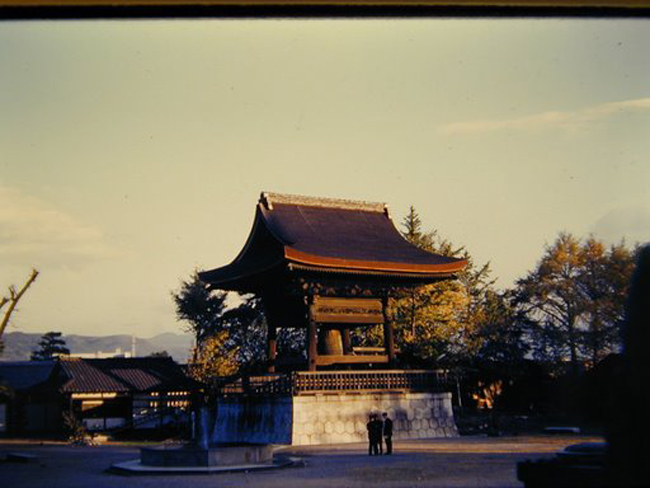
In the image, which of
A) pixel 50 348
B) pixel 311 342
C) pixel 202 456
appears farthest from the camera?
pixel 50 348

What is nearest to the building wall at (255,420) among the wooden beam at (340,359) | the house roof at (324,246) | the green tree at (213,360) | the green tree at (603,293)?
the wooden beam at (340,359)

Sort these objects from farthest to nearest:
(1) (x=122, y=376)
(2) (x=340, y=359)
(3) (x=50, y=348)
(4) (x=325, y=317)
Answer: (3) (x=50, y=348)
(1) (x=122, y=376)
(2) (x=340, y=359)
(4) (x=325, y=317)

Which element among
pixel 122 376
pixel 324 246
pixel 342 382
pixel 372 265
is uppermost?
pixel 324 246

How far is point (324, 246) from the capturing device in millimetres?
27375

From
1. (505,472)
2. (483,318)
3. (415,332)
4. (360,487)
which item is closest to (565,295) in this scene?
(483,318)

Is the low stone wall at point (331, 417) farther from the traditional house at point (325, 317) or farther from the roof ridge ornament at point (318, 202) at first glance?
the roof ridge ornament at point (318, 202)

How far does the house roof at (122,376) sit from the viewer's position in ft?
122

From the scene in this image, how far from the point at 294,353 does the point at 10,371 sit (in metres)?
18.9

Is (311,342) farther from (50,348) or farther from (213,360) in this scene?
(50,348)

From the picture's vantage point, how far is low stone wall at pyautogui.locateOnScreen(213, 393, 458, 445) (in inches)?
977

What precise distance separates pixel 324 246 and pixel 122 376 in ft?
57.9

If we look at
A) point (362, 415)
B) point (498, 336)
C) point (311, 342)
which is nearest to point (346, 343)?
point (311, 342)

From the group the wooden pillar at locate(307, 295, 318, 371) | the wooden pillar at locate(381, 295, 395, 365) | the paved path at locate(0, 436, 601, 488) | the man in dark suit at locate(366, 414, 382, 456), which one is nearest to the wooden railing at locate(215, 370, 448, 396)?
the wooden pillar at locate(307, 295, 318, 371)

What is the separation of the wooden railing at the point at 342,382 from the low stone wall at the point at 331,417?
0.30 m
